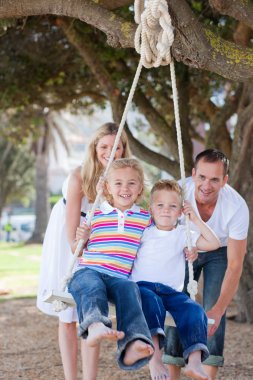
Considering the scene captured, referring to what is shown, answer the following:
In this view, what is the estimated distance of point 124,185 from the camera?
405 centimetres

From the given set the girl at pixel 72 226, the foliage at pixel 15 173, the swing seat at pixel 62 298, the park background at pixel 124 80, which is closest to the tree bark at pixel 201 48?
the park background at pixel 124 80

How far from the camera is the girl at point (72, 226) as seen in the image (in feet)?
14.5

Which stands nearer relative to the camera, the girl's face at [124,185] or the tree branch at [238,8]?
the girl's face at [124,185]

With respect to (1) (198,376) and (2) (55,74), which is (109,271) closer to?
(1) (198,376)

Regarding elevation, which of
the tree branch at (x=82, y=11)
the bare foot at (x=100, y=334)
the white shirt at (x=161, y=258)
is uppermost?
the tree branch at (x=82, y=11)

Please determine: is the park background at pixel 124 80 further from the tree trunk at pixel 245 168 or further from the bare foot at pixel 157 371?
the bare foot at pixel 157 371

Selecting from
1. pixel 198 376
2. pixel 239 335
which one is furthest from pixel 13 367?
pixel 198 376

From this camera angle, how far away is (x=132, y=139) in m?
8.67

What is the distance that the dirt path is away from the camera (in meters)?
5.91

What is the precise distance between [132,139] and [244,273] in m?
2.11

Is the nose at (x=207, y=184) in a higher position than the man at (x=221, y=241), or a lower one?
higher

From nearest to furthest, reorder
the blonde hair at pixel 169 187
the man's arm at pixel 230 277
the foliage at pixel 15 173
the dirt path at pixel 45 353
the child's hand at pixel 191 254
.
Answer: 1. the child's hand at pixel 191 254
2. the blonde hair at pixel 169 187
3. the man's arm at pixel 230 277
4. the dirt path at pixel 45 353
5. the foliage at pixel 15 173

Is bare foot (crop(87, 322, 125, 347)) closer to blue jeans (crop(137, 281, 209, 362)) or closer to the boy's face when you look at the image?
blue jeans (crop(137, 281, 209, 362))

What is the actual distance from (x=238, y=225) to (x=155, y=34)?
1242 mm
